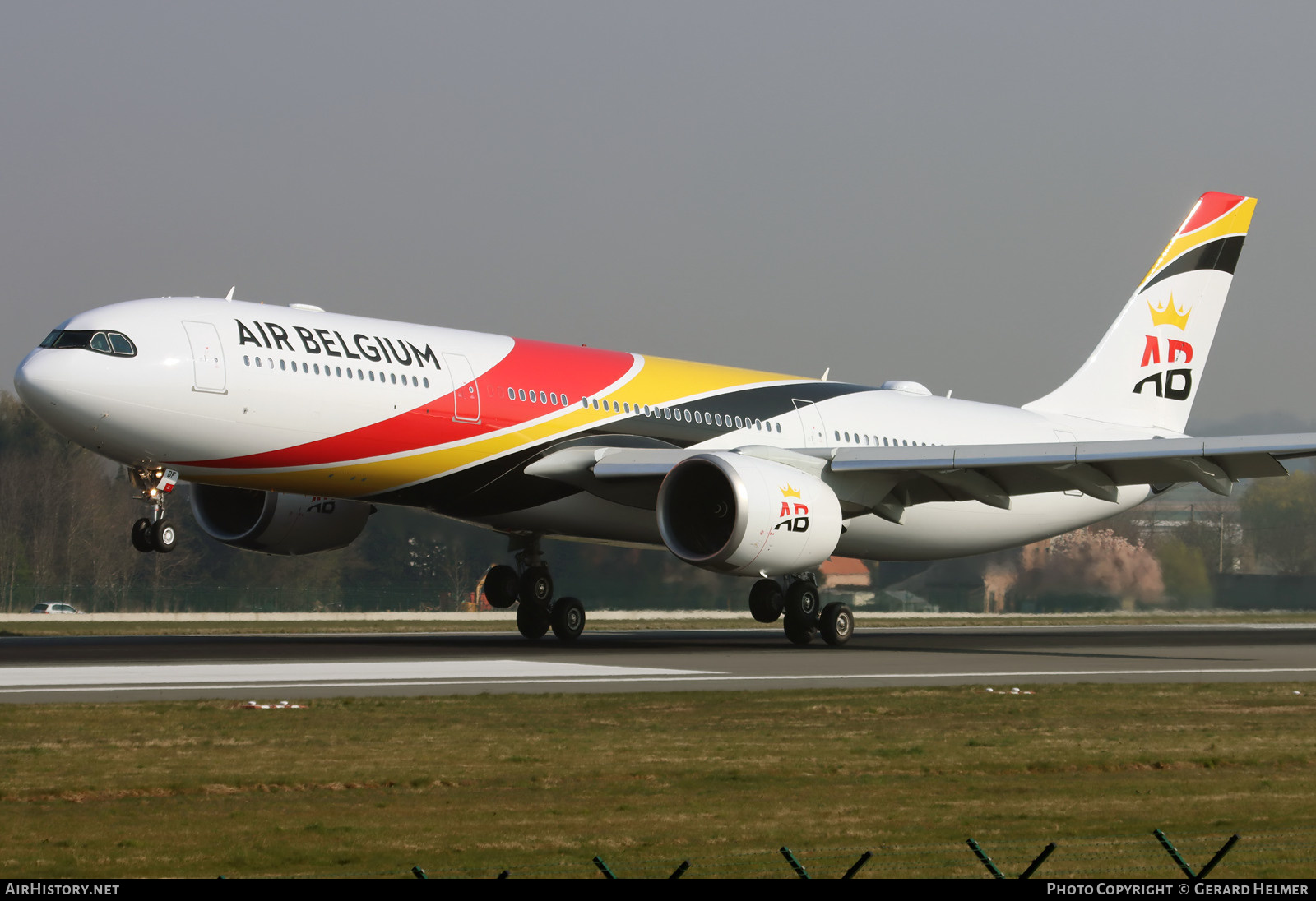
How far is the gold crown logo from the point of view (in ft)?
125

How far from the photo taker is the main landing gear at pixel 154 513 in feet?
75.4

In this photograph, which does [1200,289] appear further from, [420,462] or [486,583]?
[420,462]

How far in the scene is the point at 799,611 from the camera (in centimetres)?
2820

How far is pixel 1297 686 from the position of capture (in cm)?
1997

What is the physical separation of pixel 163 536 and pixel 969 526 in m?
18.1

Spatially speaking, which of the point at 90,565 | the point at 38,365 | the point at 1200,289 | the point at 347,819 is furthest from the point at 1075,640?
the point at 90,565

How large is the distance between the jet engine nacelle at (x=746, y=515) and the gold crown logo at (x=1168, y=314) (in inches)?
597

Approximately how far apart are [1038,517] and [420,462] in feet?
53.6

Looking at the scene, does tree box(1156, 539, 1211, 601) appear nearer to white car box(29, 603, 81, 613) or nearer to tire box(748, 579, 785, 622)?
tire box(748, 579, 785, 622)

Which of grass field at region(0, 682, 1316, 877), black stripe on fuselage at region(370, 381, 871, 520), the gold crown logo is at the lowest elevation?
grass field at region(0, 682, 1316, 877)

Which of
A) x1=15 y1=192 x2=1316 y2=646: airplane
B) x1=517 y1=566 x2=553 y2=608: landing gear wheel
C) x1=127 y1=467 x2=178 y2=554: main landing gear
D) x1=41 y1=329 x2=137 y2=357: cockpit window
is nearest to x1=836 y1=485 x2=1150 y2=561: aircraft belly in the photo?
x1=15 y1=192 x2=1316 y2=646: airplane

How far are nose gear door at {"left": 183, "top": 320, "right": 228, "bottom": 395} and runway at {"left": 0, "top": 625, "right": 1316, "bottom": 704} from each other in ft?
13.9

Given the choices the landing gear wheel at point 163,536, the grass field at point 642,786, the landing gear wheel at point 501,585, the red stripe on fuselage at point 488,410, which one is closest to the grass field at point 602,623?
the landing gear wheel at point 501,585
